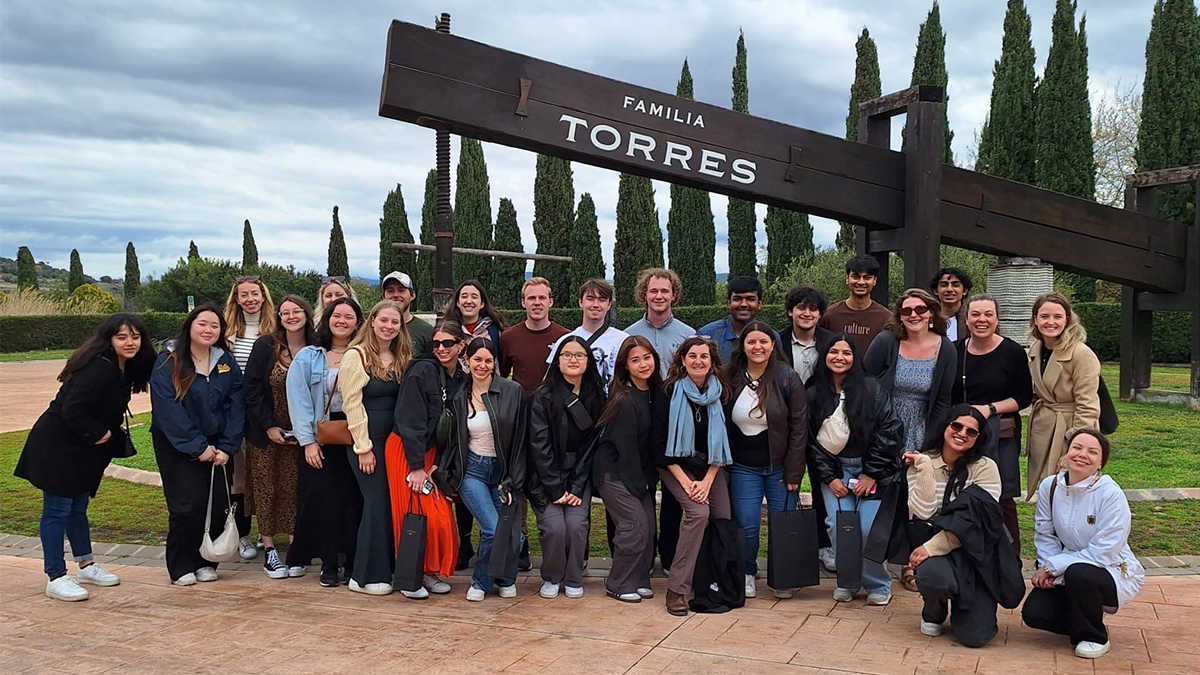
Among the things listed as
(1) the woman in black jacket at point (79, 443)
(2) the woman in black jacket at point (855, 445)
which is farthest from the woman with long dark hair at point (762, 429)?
(1) the woman in black jacket at point (79, 443)

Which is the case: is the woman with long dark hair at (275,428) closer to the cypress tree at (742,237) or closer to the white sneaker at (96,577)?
the white sneaker at (96,577)

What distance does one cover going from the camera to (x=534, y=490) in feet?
15.5

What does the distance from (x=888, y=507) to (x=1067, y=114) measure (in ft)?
68.5

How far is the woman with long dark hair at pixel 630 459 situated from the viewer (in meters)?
4.65

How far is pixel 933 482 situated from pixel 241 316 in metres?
3.88

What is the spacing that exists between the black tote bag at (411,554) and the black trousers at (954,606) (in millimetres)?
2309

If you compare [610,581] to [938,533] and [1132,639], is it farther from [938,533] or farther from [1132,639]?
[1132,639]

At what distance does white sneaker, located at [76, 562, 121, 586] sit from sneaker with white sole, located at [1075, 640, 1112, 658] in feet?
14.9

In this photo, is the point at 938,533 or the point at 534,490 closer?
the point at 938,533

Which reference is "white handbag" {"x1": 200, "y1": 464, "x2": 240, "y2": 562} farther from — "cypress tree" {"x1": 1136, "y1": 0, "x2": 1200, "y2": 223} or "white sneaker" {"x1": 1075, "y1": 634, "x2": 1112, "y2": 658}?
"cypress tree" {"x1": 1136, "y1": 0, "x2": 1200, "y2": 223}

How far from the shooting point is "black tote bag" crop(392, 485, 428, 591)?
4594 mm

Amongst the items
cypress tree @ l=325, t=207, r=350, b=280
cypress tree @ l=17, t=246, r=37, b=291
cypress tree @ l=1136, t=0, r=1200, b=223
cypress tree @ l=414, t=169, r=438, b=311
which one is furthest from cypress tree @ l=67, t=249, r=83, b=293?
cypress tree @ l=1136, t=0, r=1200, b=223

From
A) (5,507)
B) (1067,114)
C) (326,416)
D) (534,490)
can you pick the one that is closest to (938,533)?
(534,490)

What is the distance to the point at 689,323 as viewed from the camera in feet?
77.8
